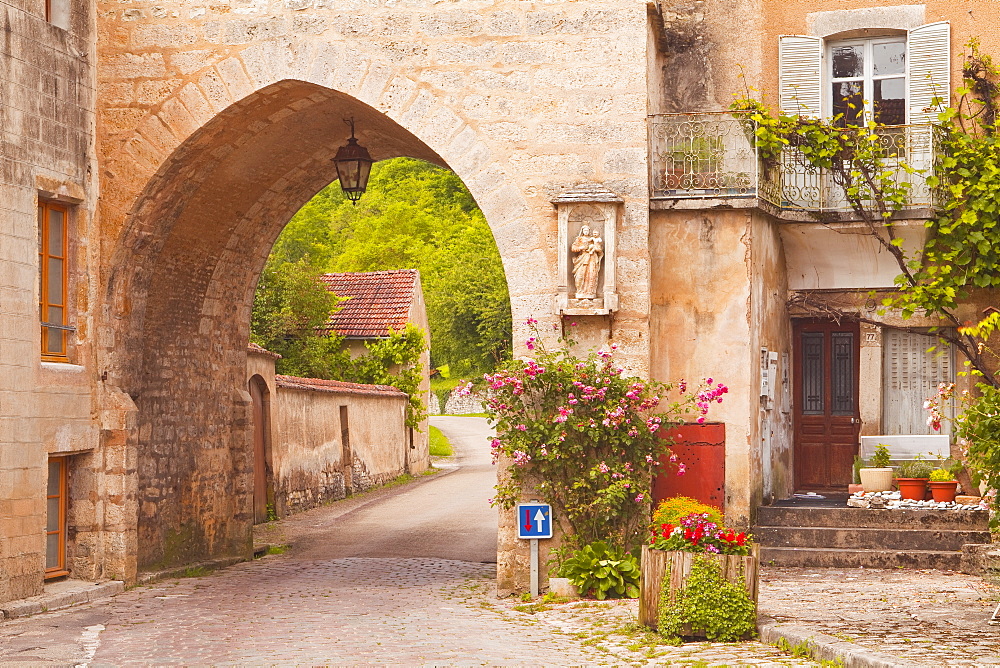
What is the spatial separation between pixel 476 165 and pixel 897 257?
13.8 feet

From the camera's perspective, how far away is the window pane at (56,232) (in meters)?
10.9

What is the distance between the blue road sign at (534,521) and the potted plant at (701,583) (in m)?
2.15

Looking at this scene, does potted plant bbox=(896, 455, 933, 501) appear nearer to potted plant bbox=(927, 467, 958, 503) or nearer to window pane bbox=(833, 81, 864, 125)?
potted plant bbox=(927, 467, 958, 503)

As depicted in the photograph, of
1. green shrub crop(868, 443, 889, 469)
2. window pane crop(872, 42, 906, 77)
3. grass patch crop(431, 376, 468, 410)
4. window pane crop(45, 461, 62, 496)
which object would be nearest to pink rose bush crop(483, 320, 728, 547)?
green shrub crop(868, 443, 889, 469)

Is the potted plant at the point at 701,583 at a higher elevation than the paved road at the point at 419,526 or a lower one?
higher

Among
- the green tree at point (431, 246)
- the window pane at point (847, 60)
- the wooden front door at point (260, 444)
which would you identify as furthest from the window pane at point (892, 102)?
the green tree at point (431, 246)

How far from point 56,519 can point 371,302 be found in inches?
725

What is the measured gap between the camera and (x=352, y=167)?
12406 mm

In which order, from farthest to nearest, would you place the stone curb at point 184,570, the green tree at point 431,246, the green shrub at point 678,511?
1. the green tree at point 431,246
2. the stone curb at point 184,570
3. the green shrub at point 678,511

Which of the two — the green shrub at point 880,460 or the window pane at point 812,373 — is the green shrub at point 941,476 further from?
the window pane at point 812,373

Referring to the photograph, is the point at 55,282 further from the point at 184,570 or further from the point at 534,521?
the point at 534,521

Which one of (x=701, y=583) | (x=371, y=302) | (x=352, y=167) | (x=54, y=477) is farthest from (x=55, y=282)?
(x=371, y=302)

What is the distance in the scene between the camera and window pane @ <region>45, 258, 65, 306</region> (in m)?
10.9

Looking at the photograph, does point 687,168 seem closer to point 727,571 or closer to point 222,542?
point 727,571
